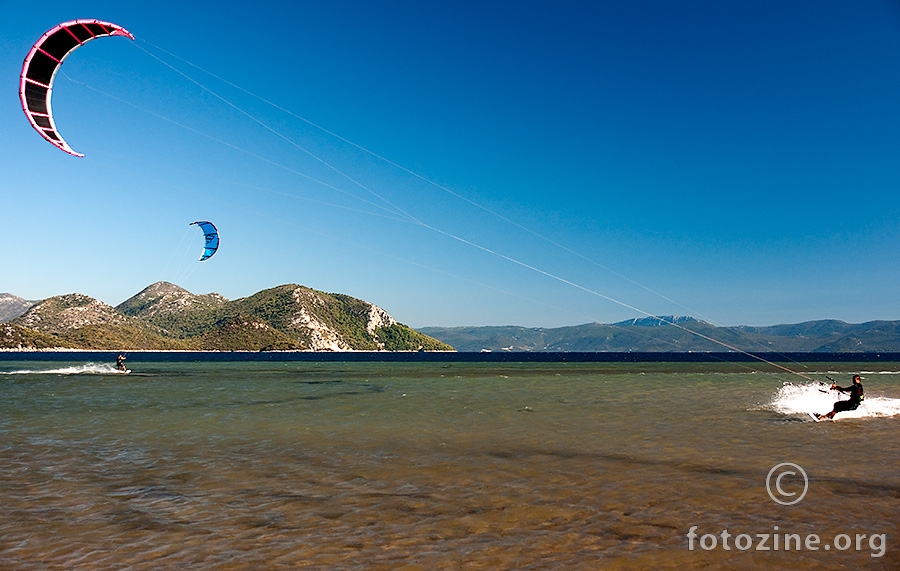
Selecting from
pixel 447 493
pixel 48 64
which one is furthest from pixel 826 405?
pixel 48 64

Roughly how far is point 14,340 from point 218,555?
204m

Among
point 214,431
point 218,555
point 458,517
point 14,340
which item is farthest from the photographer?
point 14,340

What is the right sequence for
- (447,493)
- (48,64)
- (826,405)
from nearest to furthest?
(447,493) → (48,64) → (826,405)

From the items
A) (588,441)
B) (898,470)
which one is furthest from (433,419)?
(898,470)

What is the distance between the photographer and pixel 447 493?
11.9 m

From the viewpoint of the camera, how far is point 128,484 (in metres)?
12.4

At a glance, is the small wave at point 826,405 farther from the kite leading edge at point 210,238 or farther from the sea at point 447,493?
the kite leading edge at point 210,238

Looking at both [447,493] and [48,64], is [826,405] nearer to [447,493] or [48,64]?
[447,493]

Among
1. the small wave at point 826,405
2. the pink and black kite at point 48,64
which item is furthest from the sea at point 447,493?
the pink and black kite at point 48,64

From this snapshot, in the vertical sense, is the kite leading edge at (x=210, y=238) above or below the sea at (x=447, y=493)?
above

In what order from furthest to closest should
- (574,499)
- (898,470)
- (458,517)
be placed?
→ (898,470) < (574,499) < (458,517)

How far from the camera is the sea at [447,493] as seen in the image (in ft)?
27.7

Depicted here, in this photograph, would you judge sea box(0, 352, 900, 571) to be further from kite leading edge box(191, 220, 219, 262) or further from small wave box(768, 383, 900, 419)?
kite leading edge box(191, 220, 219, 262)

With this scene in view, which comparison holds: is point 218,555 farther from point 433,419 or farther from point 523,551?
point 433,419
